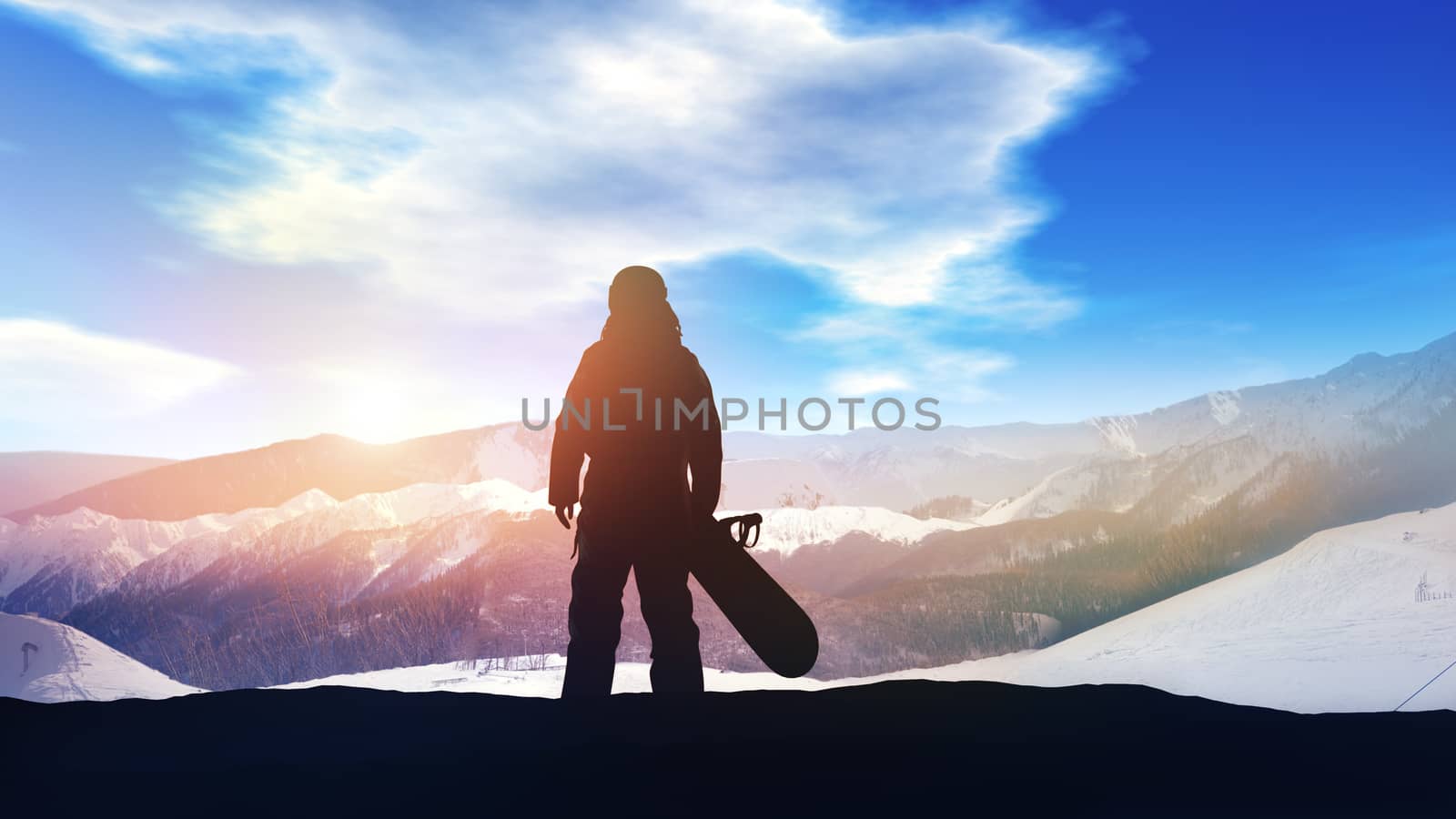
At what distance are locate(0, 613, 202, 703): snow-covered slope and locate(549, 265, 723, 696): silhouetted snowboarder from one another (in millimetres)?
7598

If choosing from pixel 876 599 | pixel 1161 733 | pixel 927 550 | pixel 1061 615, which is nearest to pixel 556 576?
pixel 876 599

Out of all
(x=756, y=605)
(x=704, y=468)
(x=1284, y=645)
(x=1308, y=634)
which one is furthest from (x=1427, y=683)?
(x=704, y=468)

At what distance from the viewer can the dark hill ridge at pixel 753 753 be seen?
3717mm

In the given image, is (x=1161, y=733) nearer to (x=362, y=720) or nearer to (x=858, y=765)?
(x=858, y=765)

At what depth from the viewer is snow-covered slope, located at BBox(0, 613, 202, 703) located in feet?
38.5

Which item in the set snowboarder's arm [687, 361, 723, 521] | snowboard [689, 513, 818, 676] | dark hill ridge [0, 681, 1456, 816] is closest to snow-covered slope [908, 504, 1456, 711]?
dark hill ridge [0, 681, 1456, 816]

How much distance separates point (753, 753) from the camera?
4367 millimetres

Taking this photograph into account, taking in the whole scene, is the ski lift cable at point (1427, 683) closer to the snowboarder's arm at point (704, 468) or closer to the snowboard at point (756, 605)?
the snowboard at point (756, 605)

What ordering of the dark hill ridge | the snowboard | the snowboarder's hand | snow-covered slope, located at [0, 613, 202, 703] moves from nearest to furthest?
the dark hill ridge → the snowboard → the snowboarder's hand → snow-covered slope, located at [0, 613, 202, 703]

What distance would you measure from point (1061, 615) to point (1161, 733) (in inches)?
440

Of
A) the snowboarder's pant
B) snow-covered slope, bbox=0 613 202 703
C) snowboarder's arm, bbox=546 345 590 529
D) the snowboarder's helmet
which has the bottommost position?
snow-covered slope, bbox=0 613 202 703

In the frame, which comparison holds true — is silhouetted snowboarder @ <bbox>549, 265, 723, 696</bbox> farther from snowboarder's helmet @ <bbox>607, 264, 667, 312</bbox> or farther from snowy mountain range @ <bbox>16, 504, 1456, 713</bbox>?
snowy mountain range @ <bbox>16, 504, 1456, 713</bbox>

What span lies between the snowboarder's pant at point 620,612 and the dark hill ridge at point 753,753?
55 centimetres

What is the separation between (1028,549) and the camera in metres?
19.3
